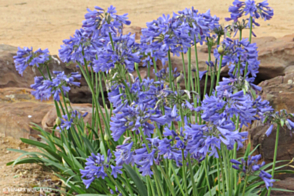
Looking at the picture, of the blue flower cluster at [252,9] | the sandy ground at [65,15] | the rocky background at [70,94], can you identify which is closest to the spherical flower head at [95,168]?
the rocky background at [70,94]

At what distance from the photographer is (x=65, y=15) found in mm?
20547

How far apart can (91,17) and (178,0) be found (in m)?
22.4

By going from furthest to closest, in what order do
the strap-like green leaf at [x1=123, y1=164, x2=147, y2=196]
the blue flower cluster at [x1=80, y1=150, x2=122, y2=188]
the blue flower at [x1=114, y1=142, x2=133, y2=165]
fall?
1. the strap-like green leaf at [x1=123, y1=164, x2=147, y2=196]
2. the blue flower cluster at [x1=80, y1=150, x2=122, y2=188]
3. the blue flower at [x1=114, y1=142, x2=133, y2=165]

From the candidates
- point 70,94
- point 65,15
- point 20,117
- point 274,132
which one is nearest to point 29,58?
point 20,117

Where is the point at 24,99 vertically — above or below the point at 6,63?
below

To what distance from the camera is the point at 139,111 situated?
1612 millimetres

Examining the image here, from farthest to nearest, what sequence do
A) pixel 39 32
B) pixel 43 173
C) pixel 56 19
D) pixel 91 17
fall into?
pixel 56 19
pixel 39 32
pixel 43 173
pixel 91 17

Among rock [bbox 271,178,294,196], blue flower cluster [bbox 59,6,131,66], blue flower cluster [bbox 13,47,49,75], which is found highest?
blue flower cluster [bbox 59,6,131,66]

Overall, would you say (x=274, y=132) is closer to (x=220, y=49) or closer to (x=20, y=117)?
(x=220, y=49)

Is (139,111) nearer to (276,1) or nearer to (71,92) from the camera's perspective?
(71,92)

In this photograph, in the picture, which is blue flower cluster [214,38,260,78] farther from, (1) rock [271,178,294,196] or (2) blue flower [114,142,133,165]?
(1) rock [271,178,294,196]

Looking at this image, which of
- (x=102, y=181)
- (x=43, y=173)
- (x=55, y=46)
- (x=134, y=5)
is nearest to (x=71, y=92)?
(x=43, y=173)

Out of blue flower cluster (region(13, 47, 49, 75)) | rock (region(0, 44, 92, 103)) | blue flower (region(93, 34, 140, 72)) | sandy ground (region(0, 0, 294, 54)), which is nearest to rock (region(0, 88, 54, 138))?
rock (region(0, 44, 92, 103))

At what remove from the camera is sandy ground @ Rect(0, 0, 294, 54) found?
1452 cm
